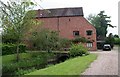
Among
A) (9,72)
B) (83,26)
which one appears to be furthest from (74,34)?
(9,72)

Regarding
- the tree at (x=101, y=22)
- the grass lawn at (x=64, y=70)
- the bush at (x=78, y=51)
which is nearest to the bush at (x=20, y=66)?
the bush at (x=78, y=51)

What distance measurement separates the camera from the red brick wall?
58.8 metres

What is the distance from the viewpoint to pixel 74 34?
5947 cm

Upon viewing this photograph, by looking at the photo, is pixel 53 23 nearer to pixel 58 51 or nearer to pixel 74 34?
pixel 74 34

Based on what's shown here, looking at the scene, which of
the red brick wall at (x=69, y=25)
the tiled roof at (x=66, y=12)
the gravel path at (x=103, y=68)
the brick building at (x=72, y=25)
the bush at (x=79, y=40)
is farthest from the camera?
the tiled roof at (x=66, y=12)

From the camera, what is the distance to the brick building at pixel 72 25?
58406 millimetres

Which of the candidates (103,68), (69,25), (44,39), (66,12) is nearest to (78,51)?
(44,39)

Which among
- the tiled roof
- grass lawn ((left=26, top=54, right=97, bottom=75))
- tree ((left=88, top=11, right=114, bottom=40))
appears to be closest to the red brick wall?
the tiled roof

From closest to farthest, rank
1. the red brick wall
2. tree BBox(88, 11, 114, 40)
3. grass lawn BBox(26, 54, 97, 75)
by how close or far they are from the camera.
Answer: grass lawn BBox(26, 54, 97, 75)
the red brick wall
tree BBox(88, 11, 114, 40)

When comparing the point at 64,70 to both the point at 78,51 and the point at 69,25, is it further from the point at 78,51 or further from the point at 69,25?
the point at 69,25

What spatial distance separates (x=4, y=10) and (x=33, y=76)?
22.4ft

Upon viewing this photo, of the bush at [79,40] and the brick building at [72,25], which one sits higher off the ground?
the brick building at [72,25]

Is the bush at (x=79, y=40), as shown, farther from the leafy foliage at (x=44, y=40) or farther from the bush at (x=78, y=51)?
the bush at (x=78, y=51)

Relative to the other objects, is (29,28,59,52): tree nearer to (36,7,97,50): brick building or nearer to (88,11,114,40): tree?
(36,7,97,50): brick building
